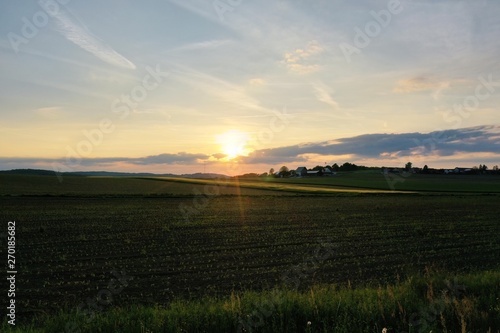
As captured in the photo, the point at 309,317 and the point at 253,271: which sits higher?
the point at 309,317

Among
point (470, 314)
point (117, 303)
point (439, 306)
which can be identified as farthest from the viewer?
point (117, 303)

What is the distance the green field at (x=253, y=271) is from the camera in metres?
7.42

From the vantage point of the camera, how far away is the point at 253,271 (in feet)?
49.5

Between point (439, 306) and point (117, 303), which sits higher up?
point (439, 306)

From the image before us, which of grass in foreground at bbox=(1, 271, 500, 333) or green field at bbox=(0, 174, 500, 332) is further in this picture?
green field at bbox=(0, 174, 500, 332)

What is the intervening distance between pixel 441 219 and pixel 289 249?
64.7 feet

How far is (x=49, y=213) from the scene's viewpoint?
31.9 metres

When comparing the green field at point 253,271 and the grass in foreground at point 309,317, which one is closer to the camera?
the grass in foreground at point 309,317

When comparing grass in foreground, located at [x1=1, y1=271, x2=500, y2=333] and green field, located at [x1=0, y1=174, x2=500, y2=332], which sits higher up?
grass in foreground, located at [x1=1, y1=271, x2=500, y2=333]

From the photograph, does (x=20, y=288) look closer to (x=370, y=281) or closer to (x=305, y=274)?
(x=305, y=274)

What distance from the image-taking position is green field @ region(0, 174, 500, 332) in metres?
7.42

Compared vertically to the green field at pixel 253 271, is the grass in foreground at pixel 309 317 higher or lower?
higher

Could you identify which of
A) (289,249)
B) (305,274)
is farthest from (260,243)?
(305,274)

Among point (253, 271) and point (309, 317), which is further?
point (253, 271)
